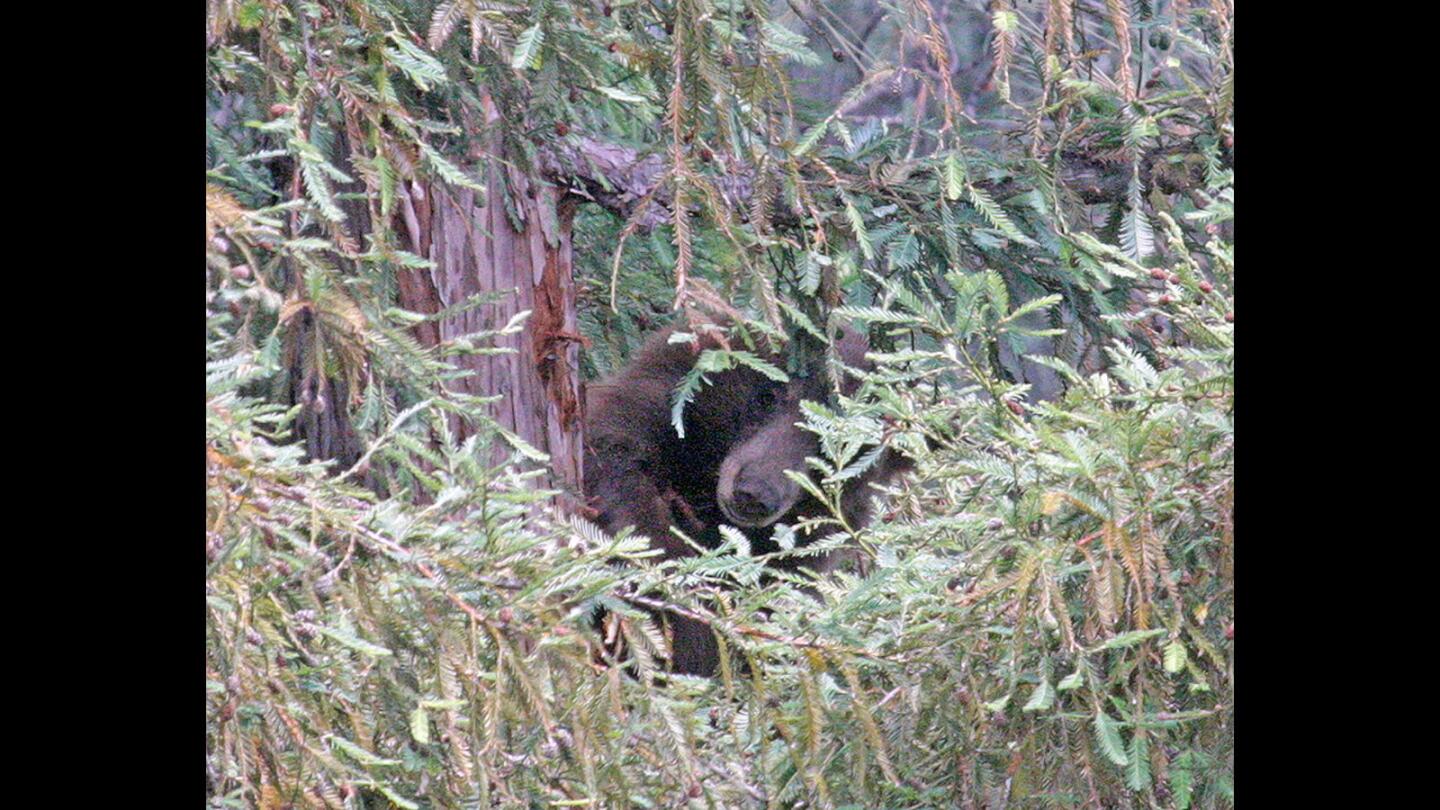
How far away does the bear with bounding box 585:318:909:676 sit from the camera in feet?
13.1

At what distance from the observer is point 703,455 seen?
4.34 metres

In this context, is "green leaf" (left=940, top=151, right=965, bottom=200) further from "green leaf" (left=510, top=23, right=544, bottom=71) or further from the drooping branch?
"green leaf" (left=510, top=23, right=544, bottom=71)

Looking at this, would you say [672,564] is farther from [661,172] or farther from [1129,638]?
[661,172]

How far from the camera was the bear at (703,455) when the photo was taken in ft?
13.1

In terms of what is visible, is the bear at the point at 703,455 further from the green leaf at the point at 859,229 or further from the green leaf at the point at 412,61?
the green leaf at the point at 412,61

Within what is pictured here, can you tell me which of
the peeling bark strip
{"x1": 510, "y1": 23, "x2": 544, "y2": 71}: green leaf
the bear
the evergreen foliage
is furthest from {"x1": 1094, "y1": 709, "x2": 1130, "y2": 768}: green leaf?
the bear

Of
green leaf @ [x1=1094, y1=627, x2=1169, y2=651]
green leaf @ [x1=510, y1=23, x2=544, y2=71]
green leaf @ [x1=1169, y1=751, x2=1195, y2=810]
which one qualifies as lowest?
green leaf @ [x1=1169, y1=751, x2=1195, y2=810]

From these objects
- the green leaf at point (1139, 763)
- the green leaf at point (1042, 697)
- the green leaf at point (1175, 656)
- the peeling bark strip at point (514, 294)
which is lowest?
the green leaf at point (1139, 763)

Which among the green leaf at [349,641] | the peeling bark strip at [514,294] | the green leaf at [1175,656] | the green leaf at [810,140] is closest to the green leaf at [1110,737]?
the green leaf at [1175,656]
